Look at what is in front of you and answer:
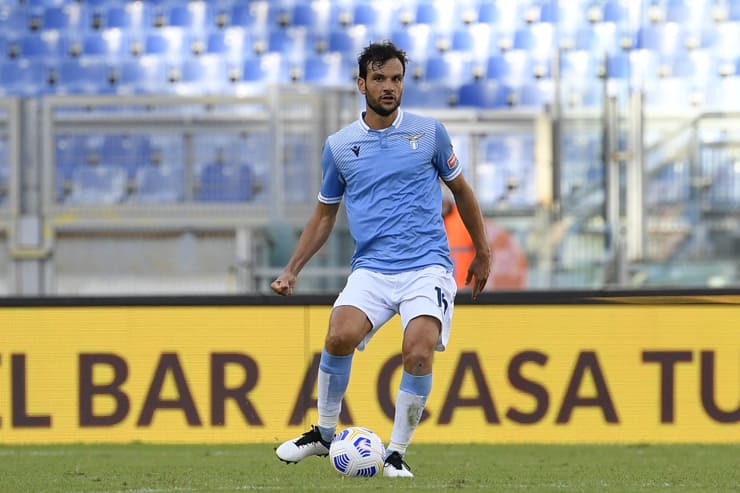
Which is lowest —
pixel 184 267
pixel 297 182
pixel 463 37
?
pixel 184 267

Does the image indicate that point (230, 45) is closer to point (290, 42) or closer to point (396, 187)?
point (290, 42)

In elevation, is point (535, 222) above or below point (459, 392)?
above

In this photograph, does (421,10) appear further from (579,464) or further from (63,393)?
(579,464)

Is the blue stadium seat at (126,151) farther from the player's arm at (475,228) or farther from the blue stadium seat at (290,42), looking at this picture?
the player's arm at (475,228)

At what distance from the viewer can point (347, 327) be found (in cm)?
495

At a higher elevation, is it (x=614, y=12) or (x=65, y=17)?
(x=65, y=17)

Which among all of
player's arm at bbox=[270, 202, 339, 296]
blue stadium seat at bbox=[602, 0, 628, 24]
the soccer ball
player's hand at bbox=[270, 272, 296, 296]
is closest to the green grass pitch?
the soccer ball

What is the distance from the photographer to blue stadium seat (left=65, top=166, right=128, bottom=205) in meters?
10.8

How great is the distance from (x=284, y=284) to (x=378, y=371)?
3077 mm

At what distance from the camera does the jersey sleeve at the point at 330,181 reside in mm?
5121

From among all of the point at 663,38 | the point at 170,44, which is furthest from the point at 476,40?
the point at 170,44

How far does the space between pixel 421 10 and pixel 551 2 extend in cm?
120

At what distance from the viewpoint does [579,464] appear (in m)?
6.27

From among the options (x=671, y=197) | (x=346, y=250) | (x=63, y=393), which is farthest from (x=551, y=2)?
(x=63, y=393)
